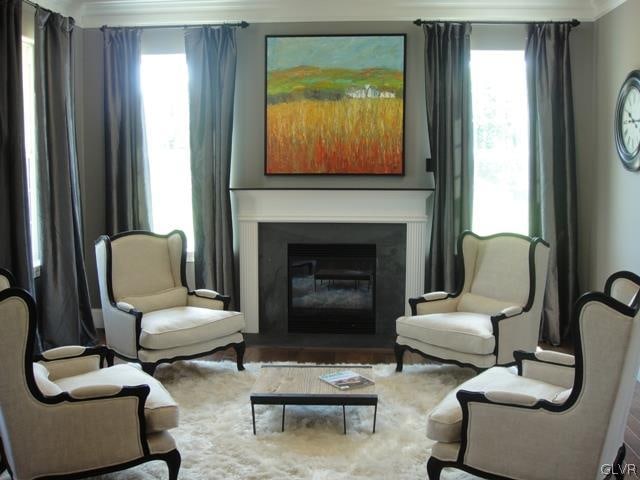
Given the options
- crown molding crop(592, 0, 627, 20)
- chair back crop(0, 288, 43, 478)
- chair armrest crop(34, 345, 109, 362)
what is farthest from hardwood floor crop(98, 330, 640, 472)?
crown molding crop(592, 0, 627, 20)

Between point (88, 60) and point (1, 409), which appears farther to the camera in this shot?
point (88, 60)

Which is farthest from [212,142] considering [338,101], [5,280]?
[5,280]

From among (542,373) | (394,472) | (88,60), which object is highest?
(88,60)

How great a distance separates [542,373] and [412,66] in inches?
124

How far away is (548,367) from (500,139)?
2848 millimetres

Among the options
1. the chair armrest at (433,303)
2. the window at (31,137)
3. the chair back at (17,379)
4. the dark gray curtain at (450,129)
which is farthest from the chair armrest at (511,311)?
the window at (31,137)

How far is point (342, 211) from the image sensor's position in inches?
207

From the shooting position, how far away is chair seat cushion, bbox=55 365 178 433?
9.04ft

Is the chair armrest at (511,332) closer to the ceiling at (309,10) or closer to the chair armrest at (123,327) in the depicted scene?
the chair armrest at (123,327)

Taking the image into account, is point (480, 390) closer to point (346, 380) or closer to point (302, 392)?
point (346, 380)

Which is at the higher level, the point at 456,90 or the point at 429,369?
the point at 456,90

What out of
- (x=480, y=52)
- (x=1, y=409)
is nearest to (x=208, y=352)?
(x=1, y=409)

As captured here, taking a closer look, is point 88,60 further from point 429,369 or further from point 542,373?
point 542,373

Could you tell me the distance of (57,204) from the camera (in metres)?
4.82
